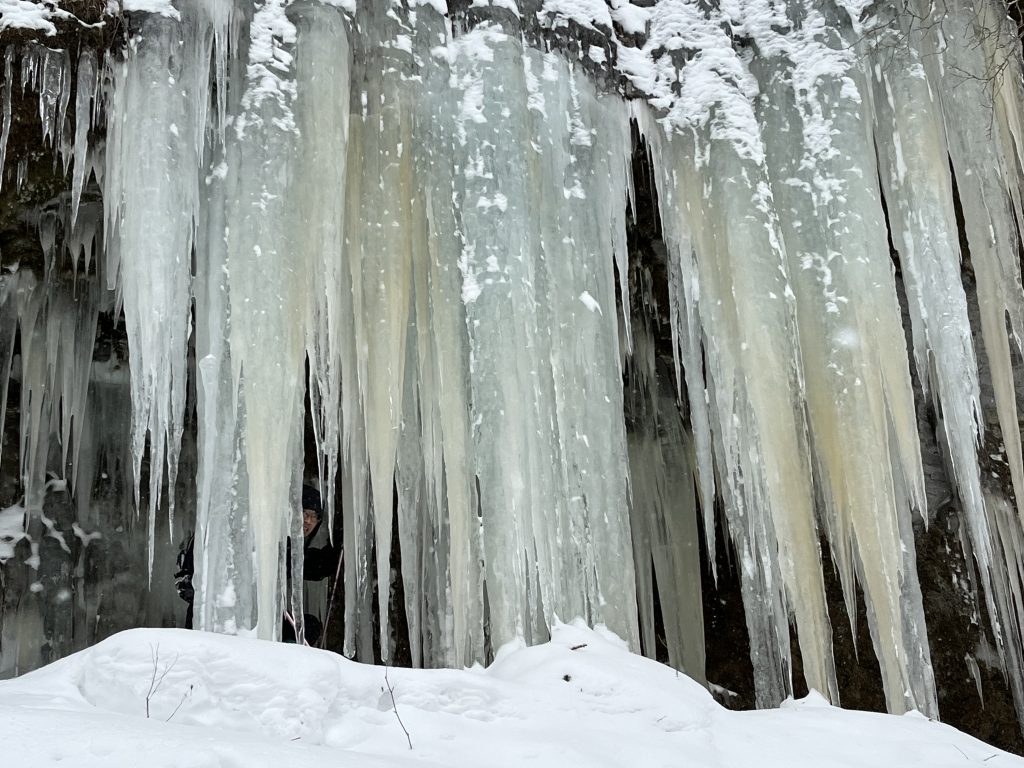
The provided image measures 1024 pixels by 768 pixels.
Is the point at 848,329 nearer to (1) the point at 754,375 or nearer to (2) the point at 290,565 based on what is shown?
(1) the point at 754,375

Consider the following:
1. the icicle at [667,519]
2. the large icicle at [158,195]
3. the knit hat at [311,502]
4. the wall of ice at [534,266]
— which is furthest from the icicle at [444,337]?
the icicle at [667,519]

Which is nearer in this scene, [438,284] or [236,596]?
[236,596]

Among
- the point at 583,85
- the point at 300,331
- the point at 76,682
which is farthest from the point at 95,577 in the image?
the point at 76,682

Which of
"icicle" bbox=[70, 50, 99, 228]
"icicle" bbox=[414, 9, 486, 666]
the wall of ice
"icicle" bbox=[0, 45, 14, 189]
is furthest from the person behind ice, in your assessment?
"icicle" bbox=[0, 45, 14, 189]

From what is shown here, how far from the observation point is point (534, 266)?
5590mm

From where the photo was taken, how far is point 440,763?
108 inches

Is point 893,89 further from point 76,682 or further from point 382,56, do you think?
point 76,682

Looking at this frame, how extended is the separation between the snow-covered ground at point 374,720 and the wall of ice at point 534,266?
4.53ft

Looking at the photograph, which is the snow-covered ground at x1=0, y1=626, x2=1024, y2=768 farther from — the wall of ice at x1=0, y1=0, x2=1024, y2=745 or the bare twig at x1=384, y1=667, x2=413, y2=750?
the wall of ice at x1=0, y1=0, x2=1024, y2=745

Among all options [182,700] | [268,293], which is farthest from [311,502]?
[182,700]

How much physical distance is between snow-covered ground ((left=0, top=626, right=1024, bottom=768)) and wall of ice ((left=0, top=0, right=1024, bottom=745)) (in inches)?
54.4

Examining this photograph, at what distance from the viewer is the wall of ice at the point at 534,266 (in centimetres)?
502

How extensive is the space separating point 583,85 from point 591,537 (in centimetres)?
250

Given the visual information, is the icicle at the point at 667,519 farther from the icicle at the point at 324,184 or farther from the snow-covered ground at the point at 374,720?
the snow-covered ground at the point at 374,720
